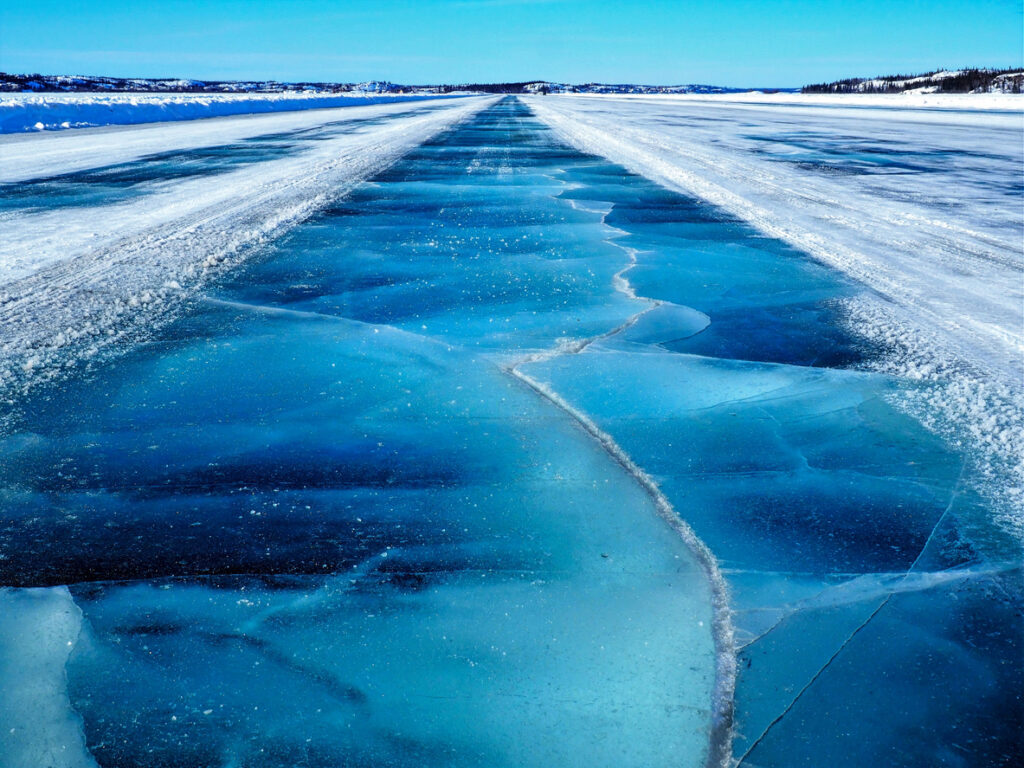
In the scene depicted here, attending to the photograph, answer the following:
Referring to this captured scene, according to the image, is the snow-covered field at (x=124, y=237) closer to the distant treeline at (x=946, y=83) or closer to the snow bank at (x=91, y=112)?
the snow bank at (x=91, y=112)

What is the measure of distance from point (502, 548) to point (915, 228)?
240 inches

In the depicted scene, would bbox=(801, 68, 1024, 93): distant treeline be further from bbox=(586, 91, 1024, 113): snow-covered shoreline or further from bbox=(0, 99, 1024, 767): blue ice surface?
bbox=(0, 99, 1024, 767): blue ice surface

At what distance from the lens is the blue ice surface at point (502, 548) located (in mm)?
1806

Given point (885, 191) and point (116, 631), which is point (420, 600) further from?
point (885, 191)

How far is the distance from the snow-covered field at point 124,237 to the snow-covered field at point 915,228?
13.3 feet

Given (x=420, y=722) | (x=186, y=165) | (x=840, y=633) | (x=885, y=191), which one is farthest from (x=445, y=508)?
(x=186, y=165)

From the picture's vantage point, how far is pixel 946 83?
62.0 meters

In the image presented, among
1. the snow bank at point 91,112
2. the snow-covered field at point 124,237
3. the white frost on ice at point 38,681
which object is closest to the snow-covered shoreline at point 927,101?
the snow-covered field at point 124,237

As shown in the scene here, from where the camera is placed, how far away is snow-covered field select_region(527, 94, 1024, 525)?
3609mm

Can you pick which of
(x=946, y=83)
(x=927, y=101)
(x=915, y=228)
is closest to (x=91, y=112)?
(x=915, y=228)

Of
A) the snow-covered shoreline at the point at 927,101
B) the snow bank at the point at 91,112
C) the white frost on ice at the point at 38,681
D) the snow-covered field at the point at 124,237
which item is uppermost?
the snow-covered shoreline at the point at 927,101

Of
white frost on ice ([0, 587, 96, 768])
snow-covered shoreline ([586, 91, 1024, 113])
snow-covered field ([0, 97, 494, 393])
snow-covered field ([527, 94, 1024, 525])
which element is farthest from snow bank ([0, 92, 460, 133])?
snow-covered shoreline ([586, 91, 1024, 113])

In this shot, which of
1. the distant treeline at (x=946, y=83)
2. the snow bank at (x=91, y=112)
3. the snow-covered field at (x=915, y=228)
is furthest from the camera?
the distant treeline at (x=946, y=83)

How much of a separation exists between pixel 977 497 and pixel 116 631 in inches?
104
